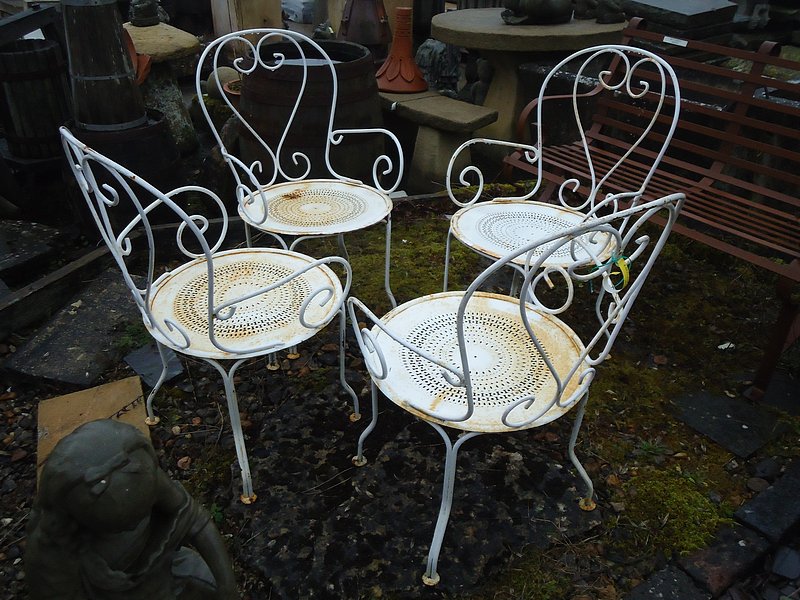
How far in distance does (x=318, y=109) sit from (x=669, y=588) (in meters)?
2.99

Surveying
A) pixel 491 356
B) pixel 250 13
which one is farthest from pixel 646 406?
pixel 250 13

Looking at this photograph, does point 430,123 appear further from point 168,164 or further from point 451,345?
point 451,345

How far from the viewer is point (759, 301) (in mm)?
3180

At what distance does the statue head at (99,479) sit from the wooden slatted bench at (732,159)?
231cm

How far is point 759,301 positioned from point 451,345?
2.07 m

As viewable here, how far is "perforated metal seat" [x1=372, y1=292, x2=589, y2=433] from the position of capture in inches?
67.9

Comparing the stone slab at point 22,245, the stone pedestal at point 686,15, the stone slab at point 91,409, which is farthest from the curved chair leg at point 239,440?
the stone pedestal at point 686,15

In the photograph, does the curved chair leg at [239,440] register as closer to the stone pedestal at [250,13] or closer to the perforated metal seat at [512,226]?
the perforated metal seat at [512,226]

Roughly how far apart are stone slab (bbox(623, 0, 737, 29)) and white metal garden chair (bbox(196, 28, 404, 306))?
2107 millimetres

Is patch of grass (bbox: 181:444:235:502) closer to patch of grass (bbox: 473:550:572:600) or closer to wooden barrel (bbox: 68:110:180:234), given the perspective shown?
patch of grass (bbox: 473:550:572:600)

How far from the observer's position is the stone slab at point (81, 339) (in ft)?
8.70

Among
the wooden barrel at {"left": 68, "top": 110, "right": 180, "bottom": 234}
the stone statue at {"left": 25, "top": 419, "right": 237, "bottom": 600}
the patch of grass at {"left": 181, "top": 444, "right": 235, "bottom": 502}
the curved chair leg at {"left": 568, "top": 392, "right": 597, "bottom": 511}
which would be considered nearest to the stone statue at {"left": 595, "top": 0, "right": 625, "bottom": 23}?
the wooden barrel at {"left": 68, "top": 110, "right": 180, "bottom": 234}

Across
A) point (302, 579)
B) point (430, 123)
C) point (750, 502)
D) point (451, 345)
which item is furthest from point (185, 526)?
point (430, 123)

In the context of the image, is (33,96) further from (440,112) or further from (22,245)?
(440,112)
